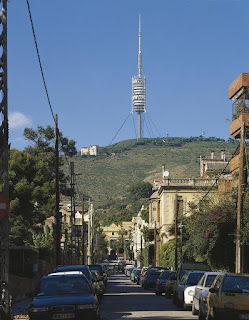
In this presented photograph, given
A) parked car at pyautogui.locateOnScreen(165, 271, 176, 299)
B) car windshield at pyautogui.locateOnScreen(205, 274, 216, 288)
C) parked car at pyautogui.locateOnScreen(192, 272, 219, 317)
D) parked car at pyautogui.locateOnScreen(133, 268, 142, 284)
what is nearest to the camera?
parked car at pyautogui.locateOnScreen(192, 272, 219, 317)

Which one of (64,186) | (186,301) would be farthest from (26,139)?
(186,301)

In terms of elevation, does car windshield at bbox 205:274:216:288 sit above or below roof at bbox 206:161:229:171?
below

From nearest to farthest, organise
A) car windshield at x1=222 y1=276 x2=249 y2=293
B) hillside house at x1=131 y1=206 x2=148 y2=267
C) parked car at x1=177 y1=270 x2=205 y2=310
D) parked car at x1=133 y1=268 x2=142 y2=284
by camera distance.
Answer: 1. car windshield at x1=222 y1=276 x2=249 y2=293
2. parked car at x1=177 y1=270 x2=205 y2=310
3. parked car at x1=133 y1=268 x2=142 y2=284
4. hillside house at x1=131 y1=206 x2=148 y2=267

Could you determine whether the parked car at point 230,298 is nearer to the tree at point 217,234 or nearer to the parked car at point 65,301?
the parked car at point 65,301

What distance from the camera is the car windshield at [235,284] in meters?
17.6

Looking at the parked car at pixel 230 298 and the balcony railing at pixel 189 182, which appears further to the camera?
the balcony railing at pixel 189 182

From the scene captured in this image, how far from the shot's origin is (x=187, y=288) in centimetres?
2533

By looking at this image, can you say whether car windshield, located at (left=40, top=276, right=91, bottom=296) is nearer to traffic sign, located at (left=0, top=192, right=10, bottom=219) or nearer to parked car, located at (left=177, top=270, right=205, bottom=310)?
traffic sign, located at (left=0, top=192, right=10, bottom=219)

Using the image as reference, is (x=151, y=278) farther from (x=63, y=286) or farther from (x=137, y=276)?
(x=63, y=286)

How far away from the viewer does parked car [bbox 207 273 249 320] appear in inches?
666

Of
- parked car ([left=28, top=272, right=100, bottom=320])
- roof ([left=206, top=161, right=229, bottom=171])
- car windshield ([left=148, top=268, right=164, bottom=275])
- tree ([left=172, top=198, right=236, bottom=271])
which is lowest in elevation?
car windshield ([left=148, top=268, right=164, bottom=275])

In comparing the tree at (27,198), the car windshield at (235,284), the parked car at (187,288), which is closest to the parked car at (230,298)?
the car windshield at (235,284)

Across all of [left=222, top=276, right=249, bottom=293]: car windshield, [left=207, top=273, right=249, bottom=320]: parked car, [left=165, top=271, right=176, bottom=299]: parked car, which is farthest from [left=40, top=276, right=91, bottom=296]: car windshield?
[left=165, top=271, right=176, bottom=299]: parked car

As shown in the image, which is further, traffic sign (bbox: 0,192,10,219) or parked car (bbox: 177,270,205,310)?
parked car (bbox: 177,270,205,310)
